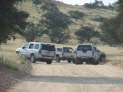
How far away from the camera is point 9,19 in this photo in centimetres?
2788

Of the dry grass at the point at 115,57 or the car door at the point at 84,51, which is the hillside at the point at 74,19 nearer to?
the dry grass at the point at 115,57

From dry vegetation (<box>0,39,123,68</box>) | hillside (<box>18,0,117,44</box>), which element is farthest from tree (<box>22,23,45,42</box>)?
dry vegetation (<box>0,39,123,68</box>)

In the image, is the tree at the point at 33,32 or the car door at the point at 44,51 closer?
the car door at the point at 44,51

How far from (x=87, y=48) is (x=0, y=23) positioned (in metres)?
22.1

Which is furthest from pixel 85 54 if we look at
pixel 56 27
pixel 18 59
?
pixel 56 27

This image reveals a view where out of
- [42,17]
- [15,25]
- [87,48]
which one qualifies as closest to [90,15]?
[42,17]

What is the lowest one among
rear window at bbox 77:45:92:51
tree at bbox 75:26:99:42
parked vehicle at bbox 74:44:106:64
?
tree at bbox 75:26:99:42

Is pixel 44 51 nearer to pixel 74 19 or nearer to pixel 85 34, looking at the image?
pixel 85 34

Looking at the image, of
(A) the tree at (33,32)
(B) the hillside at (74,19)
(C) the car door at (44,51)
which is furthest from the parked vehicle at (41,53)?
(B) the hillside at (74,19)

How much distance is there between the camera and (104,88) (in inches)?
810

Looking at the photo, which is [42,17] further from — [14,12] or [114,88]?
[114,88]

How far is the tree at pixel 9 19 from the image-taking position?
27312mm

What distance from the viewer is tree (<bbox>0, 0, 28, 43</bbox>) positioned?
27312mm

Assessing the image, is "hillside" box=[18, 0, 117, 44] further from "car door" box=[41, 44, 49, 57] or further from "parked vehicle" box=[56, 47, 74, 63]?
"car door" box=[41, 44, 49, 57]
